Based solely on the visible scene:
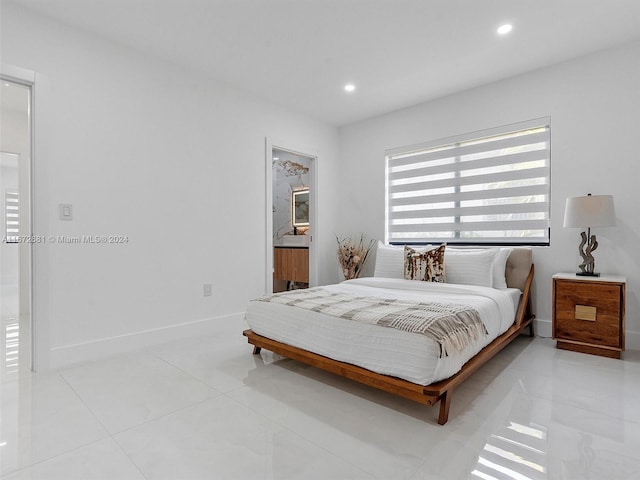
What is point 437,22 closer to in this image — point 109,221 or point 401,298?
point 401,298

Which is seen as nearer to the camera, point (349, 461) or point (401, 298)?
point (349, 461)

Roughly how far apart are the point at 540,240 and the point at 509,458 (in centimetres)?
266

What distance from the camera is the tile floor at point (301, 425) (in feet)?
4.83

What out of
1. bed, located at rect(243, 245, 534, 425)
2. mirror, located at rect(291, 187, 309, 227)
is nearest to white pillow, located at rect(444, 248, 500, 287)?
bed, located at rect(243, 245, 534, 425)

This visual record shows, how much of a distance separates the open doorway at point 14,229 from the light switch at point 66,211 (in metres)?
0.20

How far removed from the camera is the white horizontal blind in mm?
6062

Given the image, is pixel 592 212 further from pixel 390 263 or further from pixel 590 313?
pixel 390 263

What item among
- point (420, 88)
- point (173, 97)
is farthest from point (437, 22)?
point (173, 97)

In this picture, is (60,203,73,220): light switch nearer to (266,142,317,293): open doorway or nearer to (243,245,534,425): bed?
(243,245,534,425): bed

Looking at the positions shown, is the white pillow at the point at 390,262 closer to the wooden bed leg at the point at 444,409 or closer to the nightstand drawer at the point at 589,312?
the nightstand drawer at the point at 589,312

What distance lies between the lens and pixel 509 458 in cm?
153

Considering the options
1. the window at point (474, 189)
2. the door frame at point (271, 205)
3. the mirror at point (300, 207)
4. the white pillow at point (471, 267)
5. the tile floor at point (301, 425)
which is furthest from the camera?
the mirror at point (300, 207)

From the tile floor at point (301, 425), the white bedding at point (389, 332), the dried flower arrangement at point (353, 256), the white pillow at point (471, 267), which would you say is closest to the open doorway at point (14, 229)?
the tile floor at point (301, 425)

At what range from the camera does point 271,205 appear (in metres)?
4.18
